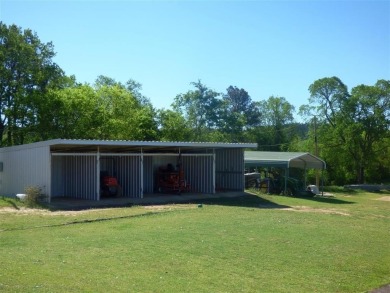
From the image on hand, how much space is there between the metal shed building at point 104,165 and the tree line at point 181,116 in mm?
9790

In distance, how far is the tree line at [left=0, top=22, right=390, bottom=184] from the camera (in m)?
34.5

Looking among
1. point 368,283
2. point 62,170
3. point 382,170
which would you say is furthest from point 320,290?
point 382,170

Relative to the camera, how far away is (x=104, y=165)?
83.7 ft

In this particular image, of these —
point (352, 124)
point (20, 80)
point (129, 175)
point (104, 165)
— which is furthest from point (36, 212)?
point (352, 124)

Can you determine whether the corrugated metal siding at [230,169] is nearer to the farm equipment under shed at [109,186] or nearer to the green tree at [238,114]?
the farm equipment under shed at [109,186]

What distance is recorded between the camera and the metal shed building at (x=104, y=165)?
2102 cm

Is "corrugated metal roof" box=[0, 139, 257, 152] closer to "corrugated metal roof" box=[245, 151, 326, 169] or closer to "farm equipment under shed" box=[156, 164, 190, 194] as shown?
"farm equipment under shed" box=[156, 164, 190, 194]

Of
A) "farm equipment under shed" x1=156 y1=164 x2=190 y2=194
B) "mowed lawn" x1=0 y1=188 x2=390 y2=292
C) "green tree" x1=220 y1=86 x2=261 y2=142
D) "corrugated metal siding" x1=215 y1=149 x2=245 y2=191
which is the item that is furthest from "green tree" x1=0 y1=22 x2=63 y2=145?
"green tree" x1=220 y1=86 x2=261 y2=142

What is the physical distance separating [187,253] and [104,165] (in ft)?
53.3

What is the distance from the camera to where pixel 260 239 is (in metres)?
12.0

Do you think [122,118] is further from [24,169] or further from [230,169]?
[24,169]

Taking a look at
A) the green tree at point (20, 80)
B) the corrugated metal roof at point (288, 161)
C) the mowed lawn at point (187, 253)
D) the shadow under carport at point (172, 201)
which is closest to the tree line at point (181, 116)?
the green tree at point (20, 80)

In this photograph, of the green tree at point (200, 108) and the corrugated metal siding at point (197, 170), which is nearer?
the corrugated metal siding at point (197, 170)

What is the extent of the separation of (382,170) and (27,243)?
4852cm
